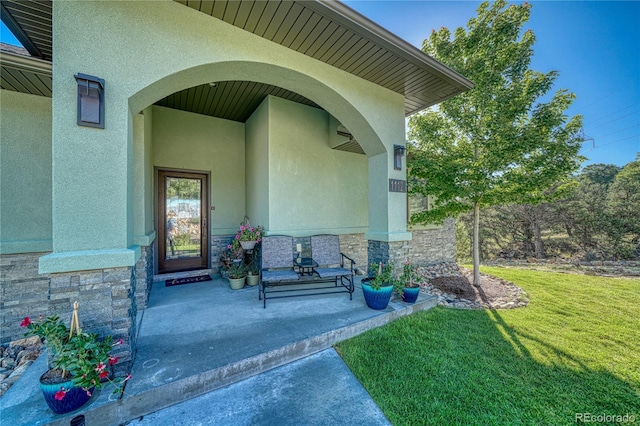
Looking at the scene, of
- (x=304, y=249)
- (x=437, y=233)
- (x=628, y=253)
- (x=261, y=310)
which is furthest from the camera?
(x=628, y=253)

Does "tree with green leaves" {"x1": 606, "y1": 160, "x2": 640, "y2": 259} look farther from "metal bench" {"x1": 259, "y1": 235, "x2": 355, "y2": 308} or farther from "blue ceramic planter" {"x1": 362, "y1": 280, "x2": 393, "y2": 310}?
"metal bench" {"x1": 259, "y1": 235, "x2": 355, "y2": 308}

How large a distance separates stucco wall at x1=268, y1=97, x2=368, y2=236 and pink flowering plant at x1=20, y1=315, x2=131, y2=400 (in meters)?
3.21

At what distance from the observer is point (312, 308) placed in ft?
12.4

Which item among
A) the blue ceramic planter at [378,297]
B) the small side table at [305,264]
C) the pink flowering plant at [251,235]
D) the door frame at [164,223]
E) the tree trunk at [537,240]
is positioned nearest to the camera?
the blue ceramic planter at [378,297]

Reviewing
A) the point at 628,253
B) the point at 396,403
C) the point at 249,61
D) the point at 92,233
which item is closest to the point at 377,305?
the point at 396,403

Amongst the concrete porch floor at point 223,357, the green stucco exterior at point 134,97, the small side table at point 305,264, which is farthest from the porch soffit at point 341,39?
the concrete porch floor at point 223,357

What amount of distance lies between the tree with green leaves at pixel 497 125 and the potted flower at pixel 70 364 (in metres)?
5.75

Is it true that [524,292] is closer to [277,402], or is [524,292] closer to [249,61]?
[277,402]

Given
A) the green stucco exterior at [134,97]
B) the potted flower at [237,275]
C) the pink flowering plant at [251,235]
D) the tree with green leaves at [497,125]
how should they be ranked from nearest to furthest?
the green stucco exterior at [134,97], the potted flower at [237,275], the tree with green leaves at [497,125], the pink flowering plant at [251,235]

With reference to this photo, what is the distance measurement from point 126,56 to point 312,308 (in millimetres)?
3723

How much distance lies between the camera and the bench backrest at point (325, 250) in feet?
16.2

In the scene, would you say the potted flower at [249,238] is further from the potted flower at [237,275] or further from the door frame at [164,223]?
the door frame at [164,223]

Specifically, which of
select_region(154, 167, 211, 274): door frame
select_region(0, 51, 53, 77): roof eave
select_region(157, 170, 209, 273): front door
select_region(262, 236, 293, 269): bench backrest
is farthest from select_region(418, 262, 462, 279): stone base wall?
select_region(0, 51, 53, 77): roof eave

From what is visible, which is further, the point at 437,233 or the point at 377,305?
the point at 437,233
